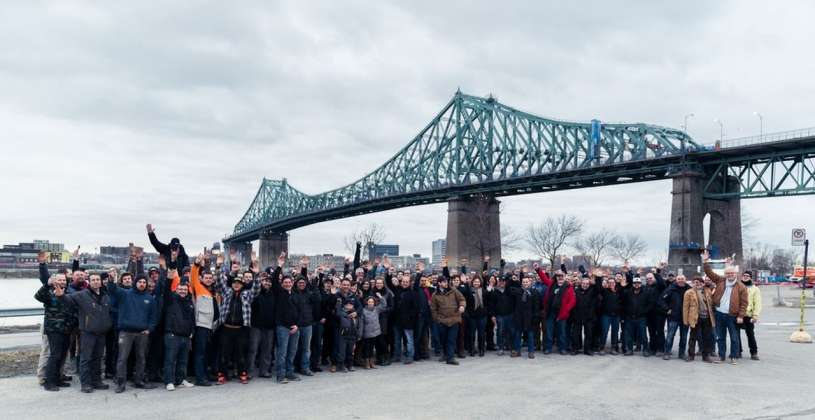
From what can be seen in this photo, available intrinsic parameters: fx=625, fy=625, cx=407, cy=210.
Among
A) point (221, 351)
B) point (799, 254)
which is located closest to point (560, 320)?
point (221, 351)

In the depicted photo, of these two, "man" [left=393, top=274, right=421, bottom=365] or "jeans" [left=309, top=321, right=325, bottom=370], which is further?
"man" [left=393, top=274, right=421, bottom=365]

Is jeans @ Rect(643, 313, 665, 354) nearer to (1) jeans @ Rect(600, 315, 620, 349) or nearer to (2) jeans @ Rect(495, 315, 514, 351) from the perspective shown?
(1) jeans @ Rect(600, 315, 620, 349)

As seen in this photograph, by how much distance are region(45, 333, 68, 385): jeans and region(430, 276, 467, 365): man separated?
6.29m

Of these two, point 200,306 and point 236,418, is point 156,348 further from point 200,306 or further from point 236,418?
point 236,418

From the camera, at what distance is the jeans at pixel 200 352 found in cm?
934

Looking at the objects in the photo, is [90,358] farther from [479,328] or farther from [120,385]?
[479,328]

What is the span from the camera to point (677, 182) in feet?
147

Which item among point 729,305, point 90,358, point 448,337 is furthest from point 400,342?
point 729,305

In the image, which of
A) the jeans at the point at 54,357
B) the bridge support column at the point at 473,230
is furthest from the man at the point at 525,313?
the bridge support column at the point at 473,230

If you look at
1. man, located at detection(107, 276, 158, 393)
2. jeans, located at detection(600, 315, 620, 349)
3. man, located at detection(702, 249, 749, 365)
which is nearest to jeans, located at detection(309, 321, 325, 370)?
man, located at detection(107, 276, 158, 393)

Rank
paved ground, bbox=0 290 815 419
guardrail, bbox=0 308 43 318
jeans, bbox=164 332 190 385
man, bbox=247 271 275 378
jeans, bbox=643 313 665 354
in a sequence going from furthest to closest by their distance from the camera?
guardrail, bbox=0 308 43 318 → jeans, bbox=643 313 665 354 → man, bbox=247 271 275 378 → jeans, bbox=164 332 190 385 → paved ground, bbox=0 290 815 419

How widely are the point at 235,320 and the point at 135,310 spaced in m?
1.44

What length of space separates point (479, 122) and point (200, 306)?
6406 cm

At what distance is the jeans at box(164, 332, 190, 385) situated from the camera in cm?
905
